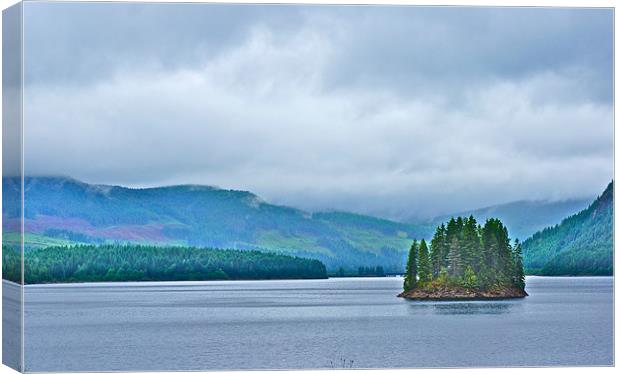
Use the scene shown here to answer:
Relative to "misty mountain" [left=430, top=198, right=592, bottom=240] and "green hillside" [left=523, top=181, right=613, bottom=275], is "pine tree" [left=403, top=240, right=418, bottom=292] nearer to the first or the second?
"misty mountain" [left=430, top=198, right=592, bottom=240]

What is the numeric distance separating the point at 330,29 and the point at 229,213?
171 inches

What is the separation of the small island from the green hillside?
75 cm

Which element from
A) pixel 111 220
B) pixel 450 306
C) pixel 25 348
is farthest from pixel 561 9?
Result: pixel 25 348

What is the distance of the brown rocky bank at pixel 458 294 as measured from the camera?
31.7m

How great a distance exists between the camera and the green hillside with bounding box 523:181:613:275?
→ 105 feet

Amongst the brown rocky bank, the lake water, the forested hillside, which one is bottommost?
the lake water

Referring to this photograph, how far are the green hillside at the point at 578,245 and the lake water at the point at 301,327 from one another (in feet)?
1.68

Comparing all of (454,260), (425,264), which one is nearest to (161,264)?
(425,264)

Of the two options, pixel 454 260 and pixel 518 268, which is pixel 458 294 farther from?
pixel 518 268

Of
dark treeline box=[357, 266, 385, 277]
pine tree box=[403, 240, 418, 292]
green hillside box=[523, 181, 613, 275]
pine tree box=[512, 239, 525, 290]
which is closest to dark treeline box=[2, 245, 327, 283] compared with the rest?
dark treeline box=[357, 266, 385, 277]

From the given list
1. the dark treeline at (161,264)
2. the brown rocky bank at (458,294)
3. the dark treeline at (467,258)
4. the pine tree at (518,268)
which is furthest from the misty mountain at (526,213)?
the dark treeline at (161,264)

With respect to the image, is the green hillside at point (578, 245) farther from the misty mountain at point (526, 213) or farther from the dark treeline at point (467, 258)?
the dark treeline at point (467, 258)

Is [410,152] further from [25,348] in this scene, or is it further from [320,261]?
[25,348]

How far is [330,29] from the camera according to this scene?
30.6m
